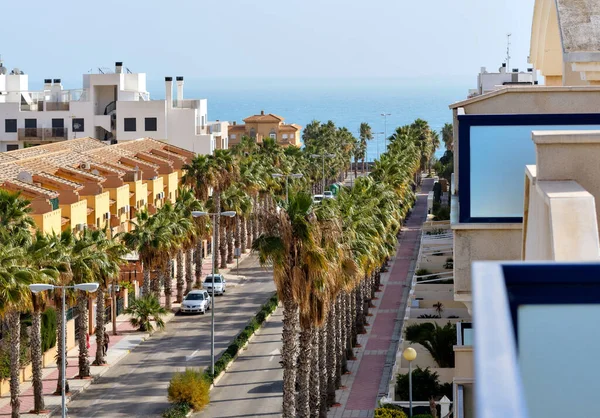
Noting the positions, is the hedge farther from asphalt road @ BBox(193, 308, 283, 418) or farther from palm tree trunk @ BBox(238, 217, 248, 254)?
palm tree trunk @ BBox(238, 217, 248, 254)

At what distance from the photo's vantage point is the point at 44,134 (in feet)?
341

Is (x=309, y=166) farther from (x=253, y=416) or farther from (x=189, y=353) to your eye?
(x=253, y=416)

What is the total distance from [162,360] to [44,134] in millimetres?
59245

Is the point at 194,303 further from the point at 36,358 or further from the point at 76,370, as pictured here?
the point at 36,358

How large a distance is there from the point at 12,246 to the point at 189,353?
44.8 ft

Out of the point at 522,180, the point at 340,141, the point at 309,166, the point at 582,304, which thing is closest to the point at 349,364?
the point at 522,180

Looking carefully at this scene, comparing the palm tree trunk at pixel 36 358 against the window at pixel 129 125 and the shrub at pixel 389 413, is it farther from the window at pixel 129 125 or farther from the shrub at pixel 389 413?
the window at pixel 129 125

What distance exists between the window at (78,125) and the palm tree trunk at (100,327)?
5880 centimetres

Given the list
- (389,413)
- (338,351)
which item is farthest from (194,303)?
(389,413)

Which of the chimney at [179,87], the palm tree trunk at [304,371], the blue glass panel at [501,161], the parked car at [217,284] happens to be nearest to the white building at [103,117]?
the chimney at [179,87]

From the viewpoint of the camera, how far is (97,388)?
4353 centimetres

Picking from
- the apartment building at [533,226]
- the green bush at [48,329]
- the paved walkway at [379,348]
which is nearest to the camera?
the apartment building at [533,226]

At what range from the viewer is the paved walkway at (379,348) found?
4162 cm

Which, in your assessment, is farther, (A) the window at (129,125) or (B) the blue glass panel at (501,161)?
(A) the window at (129,125)
